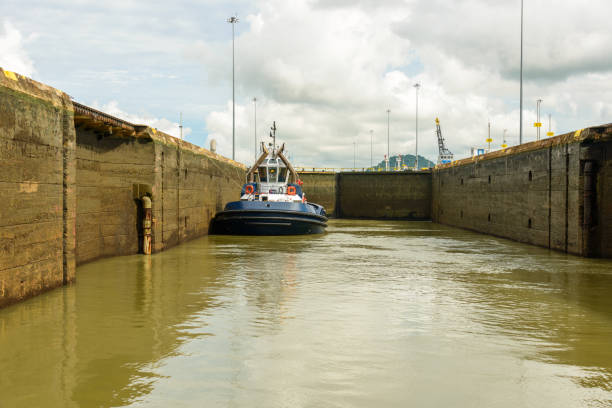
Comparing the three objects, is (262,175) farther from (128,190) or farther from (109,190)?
(109,190)

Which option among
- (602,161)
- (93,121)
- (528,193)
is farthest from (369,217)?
(93,121)

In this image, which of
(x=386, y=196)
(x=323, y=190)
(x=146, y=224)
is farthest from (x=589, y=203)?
(x=323, y=190)

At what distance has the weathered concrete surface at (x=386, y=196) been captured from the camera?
34344 mm

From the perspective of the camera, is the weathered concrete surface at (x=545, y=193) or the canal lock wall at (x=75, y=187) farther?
the weathered concrete surface at (x=545, y=193)

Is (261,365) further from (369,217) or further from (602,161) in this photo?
(369,217)

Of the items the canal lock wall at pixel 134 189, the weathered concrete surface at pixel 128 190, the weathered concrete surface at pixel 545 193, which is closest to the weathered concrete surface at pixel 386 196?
the canal lock wall at pixel 134 189

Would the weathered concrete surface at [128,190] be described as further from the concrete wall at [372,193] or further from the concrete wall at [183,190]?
the concrete wall at [372,193]

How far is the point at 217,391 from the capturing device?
4434 mm

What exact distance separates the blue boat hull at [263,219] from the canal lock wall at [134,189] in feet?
3.09

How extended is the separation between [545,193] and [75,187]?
12.6 meters

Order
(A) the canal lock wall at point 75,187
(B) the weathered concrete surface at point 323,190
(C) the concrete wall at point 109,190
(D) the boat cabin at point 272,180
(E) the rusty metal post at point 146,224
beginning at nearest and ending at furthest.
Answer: (A) the canal lock wall at point 75,187
(C) the concrete wall at point 109,190
(E) the rusty metal post at point 146,224
(D) the boat cabin at point 272,180
(B) the weathered concrete surface at point 323,190

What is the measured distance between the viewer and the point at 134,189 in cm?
1334

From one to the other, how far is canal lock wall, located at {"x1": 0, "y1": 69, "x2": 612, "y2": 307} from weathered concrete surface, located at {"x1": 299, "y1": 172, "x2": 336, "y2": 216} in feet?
34.3

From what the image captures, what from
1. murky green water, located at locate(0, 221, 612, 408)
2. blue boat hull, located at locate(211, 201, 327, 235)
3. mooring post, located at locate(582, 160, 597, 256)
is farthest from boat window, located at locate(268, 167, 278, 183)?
mooring post, located at locate(582, 160, 597, 256)
